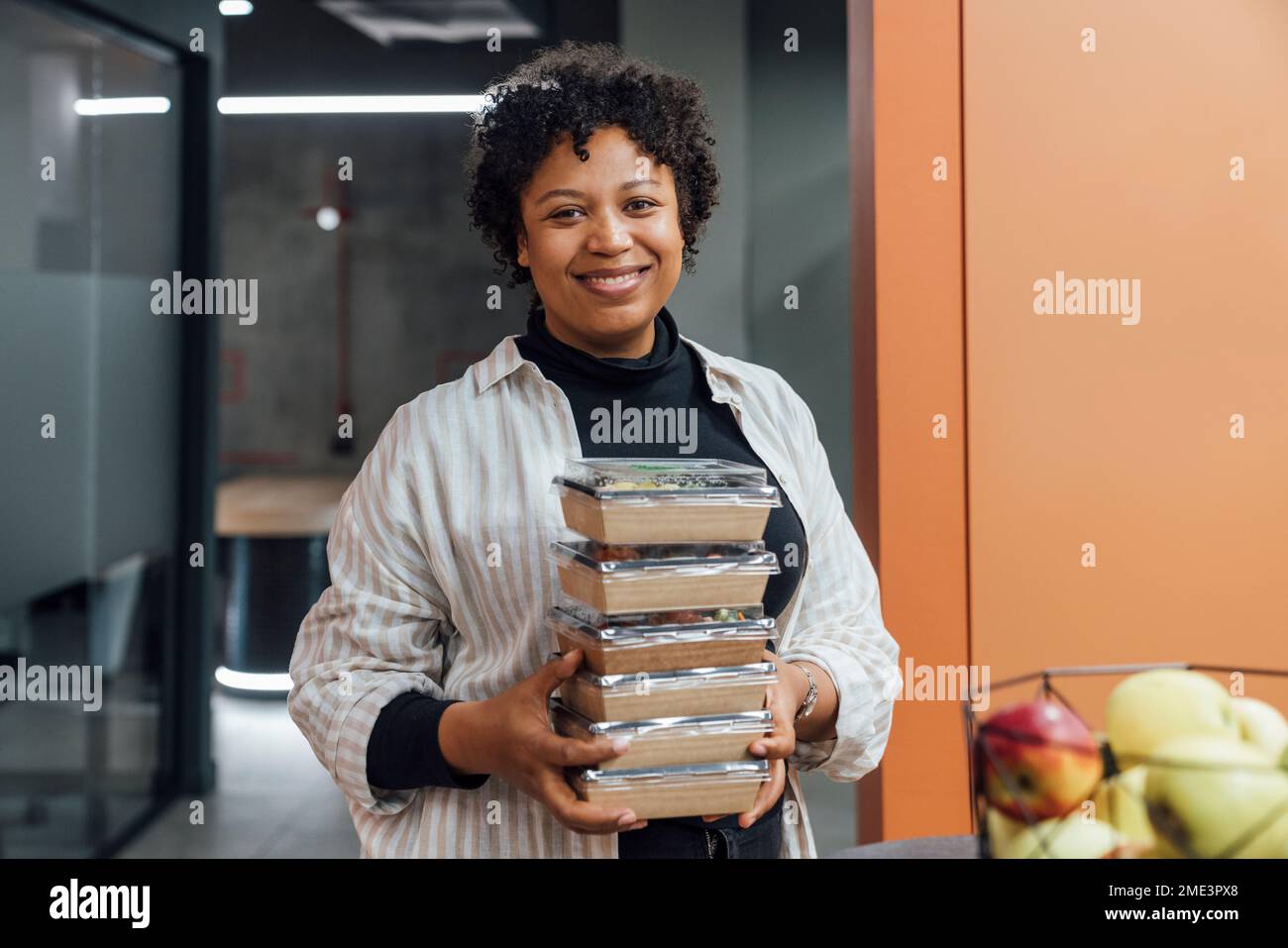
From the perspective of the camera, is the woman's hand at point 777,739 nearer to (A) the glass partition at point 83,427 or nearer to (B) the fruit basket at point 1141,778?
(B) the fruit basket at point 1141,778

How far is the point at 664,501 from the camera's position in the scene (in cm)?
91

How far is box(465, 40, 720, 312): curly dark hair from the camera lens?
116 centimetres

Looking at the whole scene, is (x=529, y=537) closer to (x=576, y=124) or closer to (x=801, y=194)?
(x=576, y=124)

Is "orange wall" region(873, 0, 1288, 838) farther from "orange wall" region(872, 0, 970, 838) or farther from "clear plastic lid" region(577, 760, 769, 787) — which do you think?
"clear plastic lid" region(577, 760, 769, 787)

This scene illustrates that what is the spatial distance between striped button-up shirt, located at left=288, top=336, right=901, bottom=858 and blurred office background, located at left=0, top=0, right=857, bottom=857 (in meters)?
1.52

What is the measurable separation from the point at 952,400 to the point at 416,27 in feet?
9.98

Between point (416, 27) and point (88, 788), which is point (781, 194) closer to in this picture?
point (416, 27)

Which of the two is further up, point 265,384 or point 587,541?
point 265,384

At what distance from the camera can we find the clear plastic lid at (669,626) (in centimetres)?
89

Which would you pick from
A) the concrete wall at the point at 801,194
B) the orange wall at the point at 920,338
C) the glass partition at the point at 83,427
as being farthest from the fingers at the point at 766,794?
the glass partition at the point at 83,427

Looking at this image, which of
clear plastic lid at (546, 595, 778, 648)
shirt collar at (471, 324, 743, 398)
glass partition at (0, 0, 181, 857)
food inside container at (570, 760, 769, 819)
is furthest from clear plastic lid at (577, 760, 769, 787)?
glass partition at (0, 0, 181, 857)

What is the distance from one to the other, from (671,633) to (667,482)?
0.12 meters
